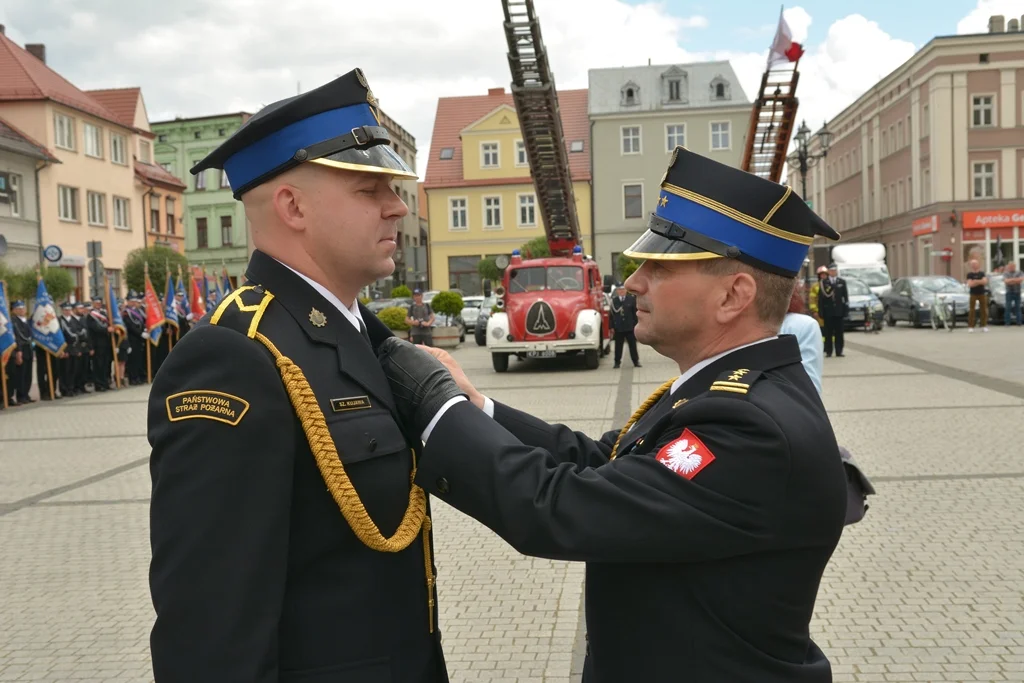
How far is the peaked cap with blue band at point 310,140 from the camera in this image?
2078 mm

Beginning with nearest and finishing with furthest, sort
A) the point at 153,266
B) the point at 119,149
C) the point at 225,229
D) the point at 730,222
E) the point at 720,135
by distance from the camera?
the point at 730,222 → the point at 153,266 → the point at 119,149 → the point at 720,135 → the point at 225,229

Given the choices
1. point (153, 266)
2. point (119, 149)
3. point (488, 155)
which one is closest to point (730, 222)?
point (153, 266)

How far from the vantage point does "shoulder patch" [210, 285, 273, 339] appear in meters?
1.99

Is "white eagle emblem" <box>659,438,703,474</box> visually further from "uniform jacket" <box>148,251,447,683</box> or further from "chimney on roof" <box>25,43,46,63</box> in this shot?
"chimney on roof" <box>25,43,46,63</box>

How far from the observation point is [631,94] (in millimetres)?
60688

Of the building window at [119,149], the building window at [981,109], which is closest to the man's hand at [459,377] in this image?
the building window at [119,149]

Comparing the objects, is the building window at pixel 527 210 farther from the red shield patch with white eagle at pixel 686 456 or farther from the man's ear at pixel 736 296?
the red shield patch with white eagle at pixel 686 456

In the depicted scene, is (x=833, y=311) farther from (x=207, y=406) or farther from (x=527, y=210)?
(x=527, y=210)

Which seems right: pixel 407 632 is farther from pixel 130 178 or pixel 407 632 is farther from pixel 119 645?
pixel 130 178

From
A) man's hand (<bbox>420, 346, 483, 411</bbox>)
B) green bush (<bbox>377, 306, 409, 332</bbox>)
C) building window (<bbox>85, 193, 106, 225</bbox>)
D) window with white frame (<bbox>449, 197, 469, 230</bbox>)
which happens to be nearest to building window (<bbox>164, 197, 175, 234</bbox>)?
building window (<bbox>85, 193, 106, 225</bbox>)

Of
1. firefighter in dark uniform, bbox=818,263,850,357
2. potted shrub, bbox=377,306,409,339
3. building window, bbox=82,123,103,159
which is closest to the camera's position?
firefighter in dark uniform, bbox=818,263,850,357

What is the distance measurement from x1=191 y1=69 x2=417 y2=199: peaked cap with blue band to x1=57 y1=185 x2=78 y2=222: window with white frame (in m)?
43.6

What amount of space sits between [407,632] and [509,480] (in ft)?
1.45

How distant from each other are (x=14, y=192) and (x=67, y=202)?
13.4ft
